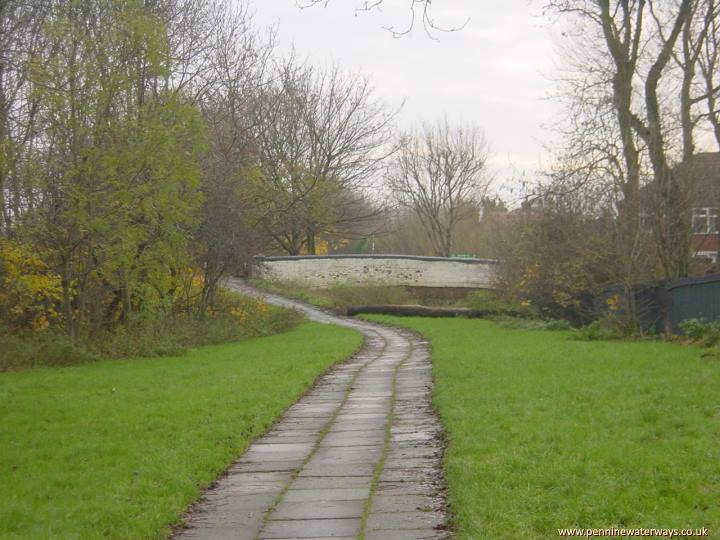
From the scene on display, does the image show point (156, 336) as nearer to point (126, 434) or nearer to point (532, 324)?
point (532, 324)

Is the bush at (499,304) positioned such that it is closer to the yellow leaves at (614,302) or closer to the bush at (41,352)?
the yellow leaves at (614,302)

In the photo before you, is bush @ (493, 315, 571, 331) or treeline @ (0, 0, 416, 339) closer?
treeline @ (0, 0, 416, 339)

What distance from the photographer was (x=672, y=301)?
65.3ft

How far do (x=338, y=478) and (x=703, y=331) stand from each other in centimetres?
1146

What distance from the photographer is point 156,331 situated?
22.4 metres

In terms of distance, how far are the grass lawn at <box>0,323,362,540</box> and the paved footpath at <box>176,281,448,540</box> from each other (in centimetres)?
28

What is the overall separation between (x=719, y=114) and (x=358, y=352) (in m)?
10.5

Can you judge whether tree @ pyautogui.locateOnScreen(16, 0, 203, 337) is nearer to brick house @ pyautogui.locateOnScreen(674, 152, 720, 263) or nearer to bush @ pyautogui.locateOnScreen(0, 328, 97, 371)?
bush @ pyautogui.locateOnScreen(0, 328, 97, 371)

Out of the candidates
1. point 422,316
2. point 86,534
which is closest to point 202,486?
point 86,534

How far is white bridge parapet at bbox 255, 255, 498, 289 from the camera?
134 ft

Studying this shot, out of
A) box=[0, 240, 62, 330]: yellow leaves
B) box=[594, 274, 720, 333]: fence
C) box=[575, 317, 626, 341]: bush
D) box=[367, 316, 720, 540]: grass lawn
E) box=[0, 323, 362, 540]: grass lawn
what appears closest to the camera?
box=[367, 316, 720, 540]: grass lawn

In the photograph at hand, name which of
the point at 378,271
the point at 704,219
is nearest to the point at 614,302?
the point at 704,219

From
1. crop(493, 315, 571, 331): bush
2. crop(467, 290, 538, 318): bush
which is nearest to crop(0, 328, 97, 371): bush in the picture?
crop(493, 315, 571, 331): bush

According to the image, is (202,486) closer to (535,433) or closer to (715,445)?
(535,433)
